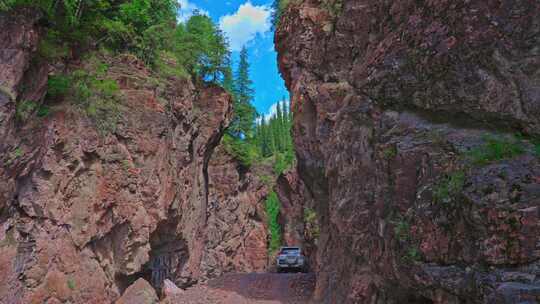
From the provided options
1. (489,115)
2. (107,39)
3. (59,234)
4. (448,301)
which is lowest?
(448,301)

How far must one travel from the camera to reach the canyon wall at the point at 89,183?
980 cm

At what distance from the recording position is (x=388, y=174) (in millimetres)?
7898

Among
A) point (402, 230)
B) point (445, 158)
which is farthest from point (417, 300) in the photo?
point (445, 158)

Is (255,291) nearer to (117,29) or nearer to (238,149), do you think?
(117,29)

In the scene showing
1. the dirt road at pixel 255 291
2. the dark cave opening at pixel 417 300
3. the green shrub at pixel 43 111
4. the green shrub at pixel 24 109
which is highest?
the green shrub at pixel 43 111

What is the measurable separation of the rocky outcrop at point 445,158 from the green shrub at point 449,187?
0.02m

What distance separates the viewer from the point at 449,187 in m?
6.04

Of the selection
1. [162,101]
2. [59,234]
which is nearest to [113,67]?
[162,101]

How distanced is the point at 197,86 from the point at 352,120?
14274 millimetres

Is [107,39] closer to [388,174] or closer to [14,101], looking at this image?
[14,101]

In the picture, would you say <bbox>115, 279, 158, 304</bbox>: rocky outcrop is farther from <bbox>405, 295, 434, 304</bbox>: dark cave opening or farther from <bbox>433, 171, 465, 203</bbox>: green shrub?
<bbox>433, 171, 465, 203</bbox>: green shrub

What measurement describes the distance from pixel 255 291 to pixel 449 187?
12441mm

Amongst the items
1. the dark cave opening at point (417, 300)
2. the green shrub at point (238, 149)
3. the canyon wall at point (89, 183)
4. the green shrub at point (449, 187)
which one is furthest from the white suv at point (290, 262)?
the green shrub at point (449, 187)

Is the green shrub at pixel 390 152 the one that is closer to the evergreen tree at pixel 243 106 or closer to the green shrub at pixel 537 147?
the green shrub at pixel 537 147
